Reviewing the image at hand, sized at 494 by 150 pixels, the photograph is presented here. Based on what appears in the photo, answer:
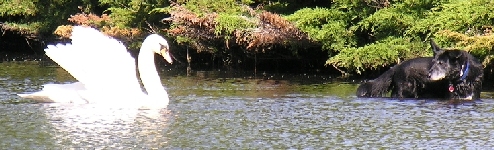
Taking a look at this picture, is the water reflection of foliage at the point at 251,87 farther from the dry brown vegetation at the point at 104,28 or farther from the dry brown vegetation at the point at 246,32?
the dry brown vegetation at the point at 104,28

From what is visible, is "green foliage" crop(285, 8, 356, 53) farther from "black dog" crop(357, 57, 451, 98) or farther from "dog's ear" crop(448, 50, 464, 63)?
"dog's ear" crop(448, 50, 464, 63)

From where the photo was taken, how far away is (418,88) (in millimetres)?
13273

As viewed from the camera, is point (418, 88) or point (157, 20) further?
point (157, 20)

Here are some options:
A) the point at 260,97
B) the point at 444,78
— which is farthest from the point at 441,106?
the point at 260,97

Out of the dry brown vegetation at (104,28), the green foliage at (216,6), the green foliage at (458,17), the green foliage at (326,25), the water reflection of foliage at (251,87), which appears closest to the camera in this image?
the water reflection of foliage at (251,87)

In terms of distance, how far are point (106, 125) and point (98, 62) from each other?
2231 millimetres

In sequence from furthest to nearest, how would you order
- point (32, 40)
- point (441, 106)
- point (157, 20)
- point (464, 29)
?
point (32, 40), point (157, 20), point (464, 29), point (441, 106)

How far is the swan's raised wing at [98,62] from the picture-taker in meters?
12.4

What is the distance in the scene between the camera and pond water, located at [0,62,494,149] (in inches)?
362

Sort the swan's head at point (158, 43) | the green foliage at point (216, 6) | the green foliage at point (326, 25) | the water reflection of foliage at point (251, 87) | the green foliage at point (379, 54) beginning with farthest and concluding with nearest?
the green foliage at point (216, 6), the green foliage at point (326, 25), the green foliage at point (379, 54), the water reflection of foliage at point (251, 87), the swan's head at point (158, 43)

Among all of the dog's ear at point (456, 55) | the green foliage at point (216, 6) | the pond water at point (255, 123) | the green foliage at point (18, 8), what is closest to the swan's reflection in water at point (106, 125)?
the pond water at point (255, 123)

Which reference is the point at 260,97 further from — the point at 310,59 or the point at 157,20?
the point at 157,20

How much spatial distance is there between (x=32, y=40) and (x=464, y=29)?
1517 cm

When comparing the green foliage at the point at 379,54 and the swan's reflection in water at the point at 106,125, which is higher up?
the green foliage at the point at 379,54
